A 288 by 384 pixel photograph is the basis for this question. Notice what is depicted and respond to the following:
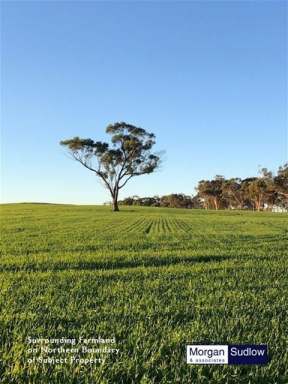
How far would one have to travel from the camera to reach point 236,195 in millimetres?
129500

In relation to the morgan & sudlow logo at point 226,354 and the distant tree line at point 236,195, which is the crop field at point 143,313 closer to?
the morgan & sudlow logo at point 226,354

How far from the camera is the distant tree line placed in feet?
327

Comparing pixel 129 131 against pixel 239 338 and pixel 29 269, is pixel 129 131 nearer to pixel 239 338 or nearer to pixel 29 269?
pixel 29 269

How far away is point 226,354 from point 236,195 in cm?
12754

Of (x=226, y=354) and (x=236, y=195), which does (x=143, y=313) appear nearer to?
(x=226, y=354)

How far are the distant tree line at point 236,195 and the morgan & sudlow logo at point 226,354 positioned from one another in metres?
95.5

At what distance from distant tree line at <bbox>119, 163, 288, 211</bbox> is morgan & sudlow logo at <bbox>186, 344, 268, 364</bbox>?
313 feet

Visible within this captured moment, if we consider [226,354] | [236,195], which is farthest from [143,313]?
[236,195]

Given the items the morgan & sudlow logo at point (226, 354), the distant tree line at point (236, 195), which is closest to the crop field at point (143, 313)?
the morgan & sudlow logo at point (226, 354)

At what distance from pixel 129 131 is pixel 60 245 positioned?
184 ft

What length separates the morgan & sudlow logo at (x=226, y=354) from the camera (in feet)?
16.5

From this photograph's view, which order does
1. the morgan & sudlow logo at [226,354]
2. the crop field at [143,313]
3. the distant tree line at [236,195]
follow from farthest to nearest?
1. the distant tree line at [236,195]
2. the morgan & sudlow logo at [226,354]
3. the crop field at [143,313]

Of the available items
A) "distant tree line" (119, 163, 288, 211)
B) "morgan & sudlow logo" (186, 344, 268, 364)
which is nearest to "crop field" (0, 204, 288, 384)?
"morgan & sudlow logo" (186, 344, 268, 364)

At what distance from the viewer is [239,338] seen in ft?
18.6
